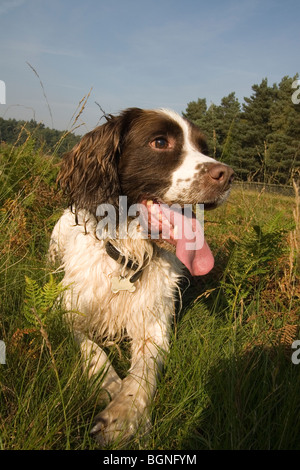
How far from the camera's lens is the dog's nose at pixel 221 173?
2.29 m

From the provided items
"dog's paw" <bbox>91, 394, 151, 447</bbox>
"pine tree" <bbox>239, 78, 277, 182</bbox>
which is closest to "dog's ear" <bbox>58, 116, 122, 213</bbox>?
"dog's paw" <bbox>91, 394, 151, 447</bbox>

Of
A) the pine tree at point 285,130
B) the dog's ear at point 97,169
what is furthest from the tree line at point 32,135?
the pine tree at point 285,130

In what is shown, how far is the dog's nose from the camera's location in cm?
229

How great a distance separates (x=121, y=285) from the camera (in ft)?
7.73

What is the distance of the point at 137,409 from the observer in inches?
63.0

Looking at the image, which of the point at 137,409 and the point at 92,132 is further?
the point at 92,132

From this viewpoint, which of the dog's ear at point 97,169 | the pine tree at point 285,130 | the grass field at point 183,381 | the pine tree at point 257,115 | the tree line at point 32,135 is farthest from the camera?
the pine tree at point 257,115

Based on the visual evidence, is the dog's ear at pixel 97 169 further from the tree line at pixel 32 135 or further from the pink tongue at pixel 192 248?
the tree line at pixel 32 135

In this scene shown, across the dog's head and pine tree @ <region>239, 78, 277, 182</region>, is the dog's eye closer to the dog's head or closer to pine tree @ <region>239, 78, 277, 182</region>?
the dog's head

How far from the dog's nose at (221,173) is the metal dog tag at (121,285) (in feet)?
2.94

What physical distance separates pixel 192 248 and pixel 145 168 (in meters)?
0.66
